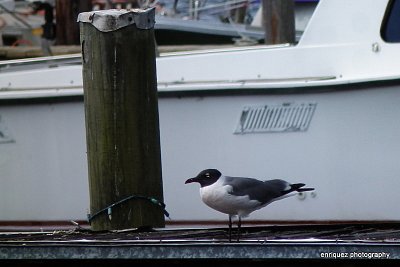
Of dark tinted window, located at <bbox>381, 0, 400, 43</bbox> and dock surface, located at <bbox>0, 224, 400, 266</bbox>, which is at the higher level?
dark tinted window, located at <bbox>381, 0, 400, 43</bbox>

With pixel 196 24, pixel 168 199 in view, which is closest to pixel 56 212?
pixel 168 199

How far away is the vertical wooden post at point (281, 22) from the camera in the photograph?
1214 centimetres

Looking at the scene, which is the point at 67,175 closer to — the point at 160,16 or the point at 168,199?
the point at 168,199

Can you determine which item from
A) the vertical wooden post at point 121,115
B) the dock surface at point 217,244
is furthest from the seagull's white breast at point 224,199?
the vertical wooden post at point 121,115

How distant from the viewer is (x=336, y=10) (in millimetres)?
10445

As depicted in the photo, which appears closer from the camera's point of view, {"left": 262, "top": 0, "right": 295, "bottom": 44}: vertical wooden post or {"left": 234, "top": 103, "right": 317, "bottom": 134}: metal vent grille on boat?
{"left": 234, "top": 103, "right": 317, "bottom": 134}: metal vent grille on boat

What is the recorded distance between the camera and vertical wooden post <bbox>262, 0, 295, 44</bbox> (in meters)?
12.1

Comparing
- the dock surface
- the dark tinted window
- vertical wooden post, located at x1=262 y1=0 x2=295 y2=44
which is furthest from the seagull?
vertical wooden post, located at x1=262 y1=0 x2=295 y2=44

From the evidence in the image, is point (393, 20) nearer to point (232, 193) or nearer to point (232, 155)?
point (232, 155)

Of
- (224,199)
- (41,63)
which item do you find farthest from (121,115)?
(41,63)

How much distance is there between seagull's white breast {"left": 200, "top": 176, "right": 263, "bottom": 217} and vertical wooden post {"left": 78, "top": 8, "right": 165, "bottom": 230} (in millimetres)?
473

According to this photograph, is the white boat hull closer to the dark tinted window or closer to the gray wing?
the dark tinted window

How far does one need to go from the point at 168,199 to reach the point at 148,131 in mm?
3228

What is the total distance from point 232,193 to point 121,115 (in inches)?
32.6
